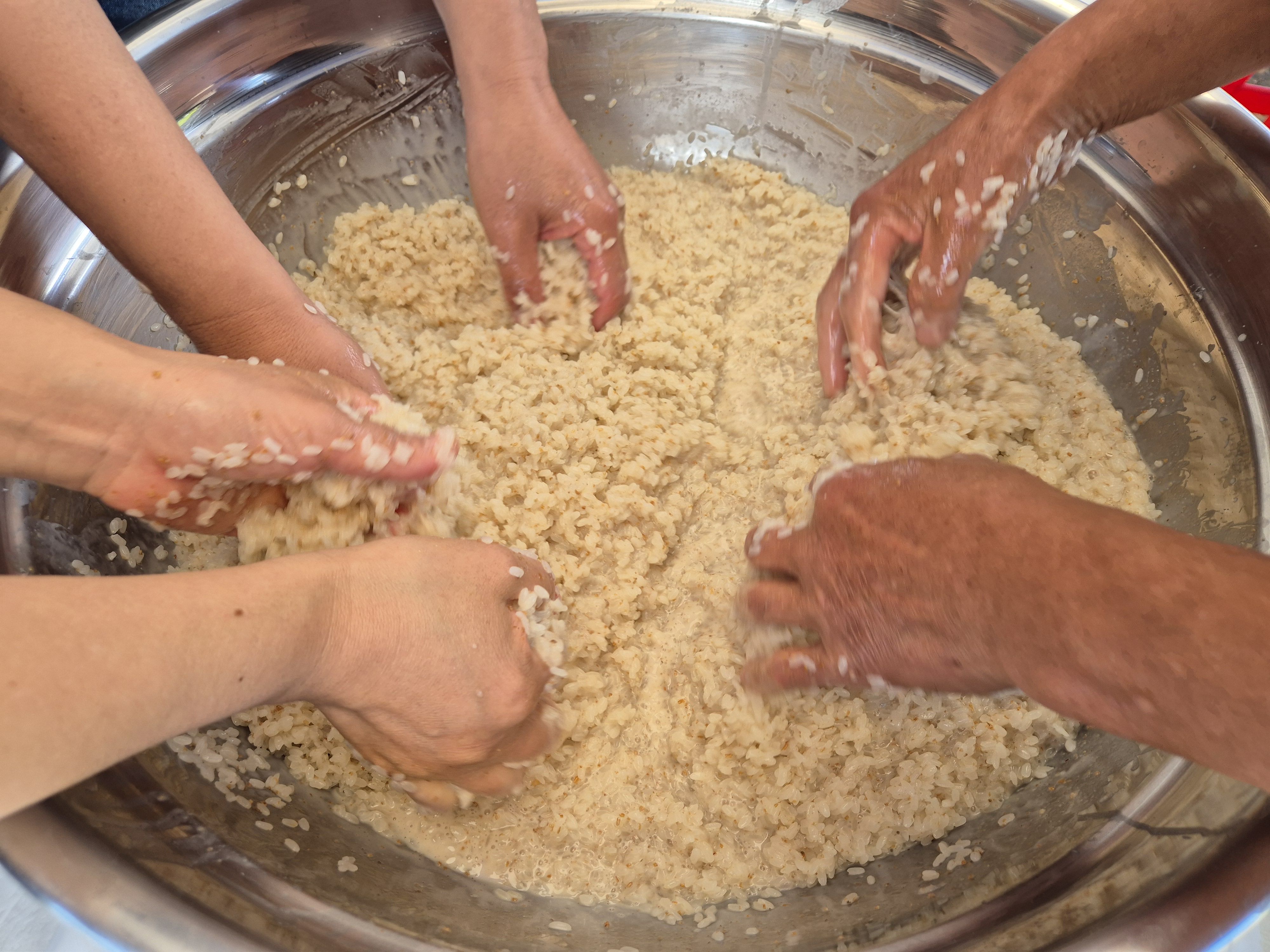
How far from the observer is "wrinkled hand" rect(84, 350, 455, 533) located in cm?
84

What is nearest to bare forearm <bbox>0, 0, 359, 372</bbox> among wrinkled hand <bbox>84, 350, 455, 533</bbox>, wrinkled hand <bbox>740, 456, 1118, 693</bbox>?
wrinkled hand <bbox>84, 350, 455, 533</bbox>

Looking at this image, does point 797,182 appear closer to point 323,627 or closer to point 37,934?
point 323,627

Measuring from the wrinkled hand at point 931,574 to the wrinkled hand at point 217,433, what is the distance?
55 cm

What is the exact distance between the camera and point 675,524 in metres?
1.26

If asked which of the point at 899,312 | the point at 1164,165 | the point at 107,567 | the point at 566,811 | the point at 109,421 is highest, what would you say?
the point at 1164,165

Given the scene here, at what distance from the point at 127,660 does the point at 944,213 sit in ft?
3.79

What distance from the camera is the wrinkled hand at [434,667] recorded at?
33.0 inches

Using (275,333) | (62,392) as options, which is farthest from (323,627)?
(275,333)

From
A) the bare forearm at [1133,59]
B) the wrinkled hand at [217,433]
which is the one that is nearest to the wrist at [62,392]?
the wrinkled hand at [217,433]

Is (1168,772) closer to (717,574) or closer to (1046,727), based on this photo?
(1046,727)

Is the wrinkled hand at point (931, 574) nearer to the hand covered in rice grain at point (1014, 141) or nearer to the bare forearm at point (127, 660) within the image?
the hand covered in rice grain at point (1014, 141)

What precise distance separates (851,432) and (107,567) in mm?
1170

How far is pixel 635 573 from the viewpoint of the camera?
119 cm

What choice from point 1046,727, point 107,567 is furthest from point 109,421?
point 1046,727
